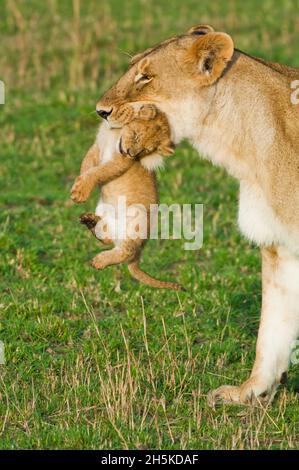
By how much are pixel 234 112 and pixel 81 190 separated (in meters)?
0.85

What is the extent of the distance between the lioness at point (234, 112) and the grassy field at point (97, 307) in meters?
0.97

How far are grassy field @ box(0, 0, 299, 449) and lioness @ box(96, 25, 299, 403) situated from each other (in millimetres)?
969

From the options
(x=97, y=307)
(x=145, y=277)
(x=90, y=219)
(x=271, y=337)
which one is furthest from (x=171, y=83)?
(x=97, y=307)

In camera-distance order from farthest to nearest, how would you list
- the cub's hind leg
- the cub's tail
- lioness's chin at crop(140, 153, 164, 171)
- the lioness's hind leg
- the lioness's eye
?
the cub's tail, the cub's hind leg, the lioness's hind leg, lioness's chin at crop(140, 153, 164, 171), the lioness's eye

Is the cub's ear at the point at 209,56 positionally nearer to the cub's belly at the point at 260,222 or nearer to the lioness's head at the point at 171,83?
the lioness's head at the point at 171,83

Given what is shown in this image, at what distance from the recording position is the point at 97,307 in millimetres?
7512

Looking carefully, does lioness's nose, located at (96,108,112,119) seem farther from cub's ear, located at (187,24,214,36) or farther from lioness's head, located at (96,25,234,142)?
cub's ear, located at (187,24,214,36)

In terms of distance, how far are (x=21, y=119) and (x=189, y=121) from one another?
6.04m

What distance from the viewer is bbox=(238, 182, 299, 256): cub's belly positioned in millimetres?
5715

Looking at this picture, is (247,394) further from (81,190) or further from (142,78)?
(142,78)

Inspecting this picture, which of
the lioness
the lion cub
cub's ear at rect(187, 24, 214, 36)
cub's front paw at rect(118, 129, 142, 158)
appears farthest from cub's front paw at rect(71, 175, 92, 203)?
cub's ear at rect(187, 24, 214, 36)

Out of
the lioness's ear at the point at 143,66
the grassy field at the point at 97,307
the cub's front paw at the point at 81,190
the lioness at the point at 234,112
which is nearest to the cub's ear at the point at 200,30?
the lioness at the point at 234,112

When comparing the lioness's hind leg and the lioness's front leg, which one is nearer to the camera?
the lioness's hind leg

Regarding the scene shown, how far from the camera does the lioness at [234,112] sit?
566 cm
